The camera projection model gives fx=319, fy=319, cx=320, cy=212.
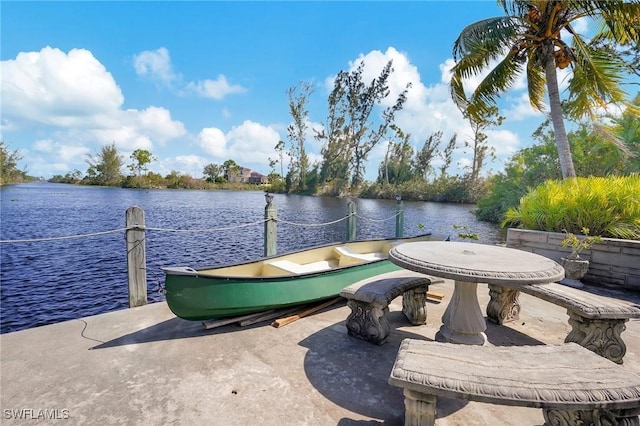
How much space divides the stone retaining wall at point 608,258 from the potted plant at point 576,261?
8.3 inches

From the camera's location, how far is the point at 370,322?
11.1ft

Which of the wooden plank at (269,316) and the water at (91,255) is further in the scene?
the water at (91,255)

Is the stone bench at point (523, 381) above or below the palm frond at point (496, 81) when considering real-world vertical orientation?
below

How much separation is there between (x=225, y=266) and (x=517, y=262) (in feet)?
10.5

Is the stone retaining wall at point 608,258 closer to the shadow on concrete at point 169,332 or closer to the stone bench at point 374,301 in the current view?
the stone bench at point 374,301

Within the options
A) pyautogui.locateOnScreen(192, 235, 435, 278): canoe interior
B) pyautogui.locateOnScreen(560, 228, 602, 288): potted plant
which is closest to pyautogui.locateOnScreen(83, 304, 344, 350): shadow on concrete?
pyautogui.locateOnScreen(192, 235, 435, 278): canoe interior

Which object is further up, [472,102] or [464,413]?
[472,102]

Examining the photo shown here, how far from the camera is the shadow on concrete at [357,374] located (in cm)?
241

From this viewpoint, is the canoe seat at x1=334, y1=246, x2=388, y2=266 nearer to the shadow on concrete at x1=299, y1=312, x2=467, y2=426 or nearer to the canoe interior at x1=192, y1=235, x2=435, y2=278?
the canoe interior at x1=192, y1=235, x2=435, y2=278

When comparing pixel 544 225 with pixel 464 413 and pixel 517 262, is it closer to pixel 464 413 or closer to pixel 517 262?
pixel 517 262

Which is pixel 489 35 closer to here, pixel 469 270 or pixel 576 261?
pixel 576 261

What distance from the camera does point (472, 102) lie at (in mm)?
9930

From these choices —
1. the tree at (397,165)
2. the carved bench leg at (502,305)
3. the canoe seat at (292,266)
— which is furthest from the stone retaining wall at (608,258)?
the tree at (397,165)

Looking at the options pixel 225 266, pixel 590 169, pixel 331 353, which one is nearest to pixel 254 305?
pixel 225 266
